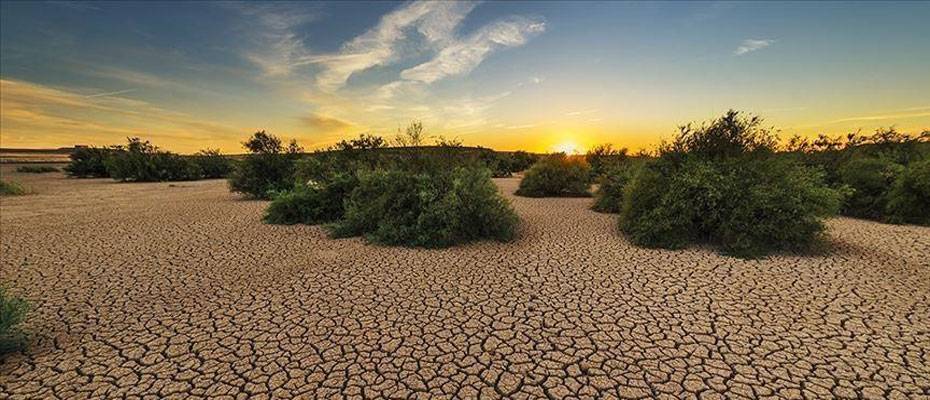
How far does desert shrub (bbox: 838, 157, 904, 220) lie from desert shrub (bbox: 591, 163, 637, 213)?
6.11m

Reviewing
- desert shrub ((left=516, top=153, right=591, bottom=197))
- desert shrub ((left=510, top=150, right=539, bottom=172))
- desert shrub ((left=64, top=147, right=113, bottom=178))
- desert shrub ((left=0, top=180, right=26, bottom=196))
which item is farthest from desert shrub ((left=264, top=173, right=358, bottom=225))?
desert shrub ((left=64, top=147, right=113, bottom=178))

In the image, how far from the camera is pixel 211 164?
30.6 metres

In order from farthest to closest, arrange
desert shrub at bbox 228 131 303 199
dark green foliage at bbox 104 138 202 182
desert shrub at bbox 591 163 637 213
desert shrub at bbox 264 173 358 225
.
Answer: dark green foliage at bbox 104 138 202 182 → desert shrub at bbox 228 131 303 199 → desert shrub at bbox 591 163 637 213 → desert shrub at bbox 264 173 358 225

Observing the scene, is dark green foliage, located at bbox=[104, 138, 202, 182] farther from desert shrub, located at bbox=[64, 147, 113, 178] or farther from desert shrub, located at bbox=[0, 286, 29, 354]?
desert shrub, located at bbox=[0, 286, 29, 354]

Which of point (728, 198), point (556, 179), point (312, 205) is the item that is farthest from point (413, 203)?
point (556, 179)

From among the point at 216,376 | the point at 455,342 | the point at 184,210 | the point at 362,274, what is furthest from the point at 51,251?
the point at 455,342

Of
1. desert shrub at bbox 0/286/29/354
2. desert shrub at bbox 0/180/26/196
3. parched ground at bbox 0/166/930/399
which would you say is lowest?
parched ground at bbox 0/166/930/399

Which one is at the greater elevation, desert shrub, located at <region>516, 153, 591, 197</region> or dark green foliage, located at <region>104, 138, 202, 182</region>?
dark green foliage, located at <region>104, 138, 202, 182</region>

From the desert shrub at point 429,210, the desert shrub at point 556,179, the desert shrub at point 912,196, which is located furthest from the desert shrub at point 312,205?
the desert shrub at point 912,196

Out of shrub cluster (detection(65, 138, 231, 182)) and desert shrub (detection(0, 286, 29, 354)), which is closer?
desert shrub (detection(0, 286, 29, 354))

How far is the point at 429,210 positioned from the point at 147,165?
1110 inches

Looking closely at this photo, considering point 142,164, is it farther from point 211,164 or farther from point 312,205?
point 312,205

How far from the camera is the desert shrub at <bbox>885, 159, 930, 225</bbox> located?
9.54 m

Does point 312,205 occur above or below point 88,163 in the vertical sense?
below
